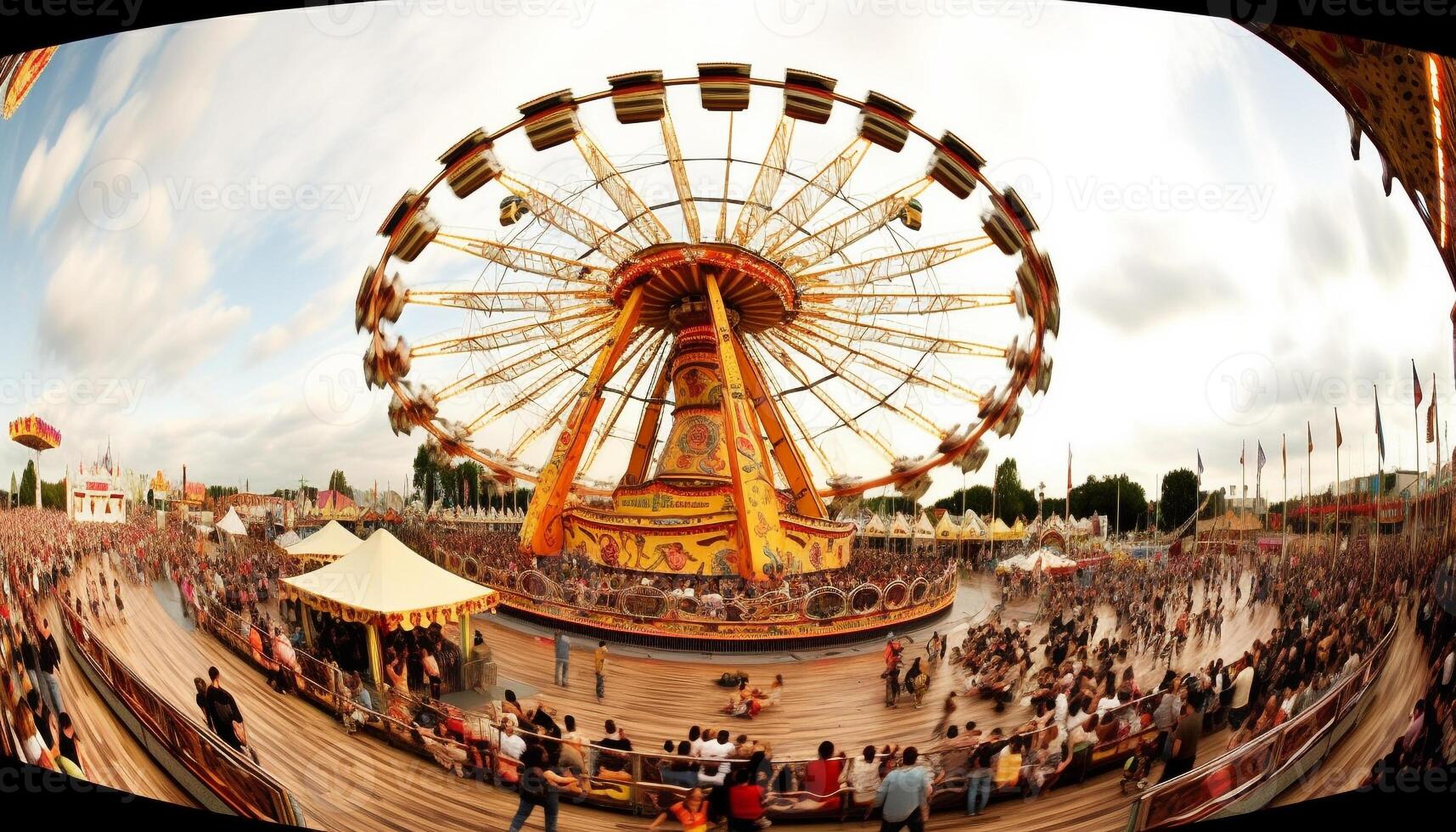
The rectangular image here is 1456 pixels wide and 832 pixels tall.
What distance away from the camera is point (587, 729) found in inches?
217

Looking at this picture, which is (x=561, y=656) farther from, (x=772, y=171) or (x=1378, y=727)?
(x=1378, y=727)

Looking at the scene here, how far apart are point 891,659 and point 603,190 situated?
6290 mm

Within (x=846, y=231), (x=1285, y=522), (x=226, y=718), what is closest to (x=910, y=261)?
(x=846, y=231)

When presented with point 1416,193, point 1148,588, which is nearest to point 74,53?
point 1148,588

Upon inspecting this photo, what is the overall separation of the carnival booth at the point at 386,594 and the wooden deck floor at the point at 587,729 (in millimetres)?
471

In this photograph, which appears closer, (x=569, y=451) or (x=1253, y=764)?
(x=1253, y=764)

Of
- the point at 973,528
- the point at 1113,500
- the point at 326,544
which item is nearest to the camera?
the point at 326,544

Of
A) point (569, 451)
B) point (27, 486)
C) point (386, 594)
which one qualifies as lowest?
point (386, 594)

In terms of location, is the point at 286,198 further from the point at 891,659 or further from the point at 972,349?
the point at 972,349

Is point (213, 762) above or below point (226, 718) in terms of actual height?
below

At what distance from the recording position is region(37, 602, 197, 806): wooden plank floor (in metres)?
5.70

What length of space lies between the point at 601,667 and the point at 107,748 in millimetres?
4434

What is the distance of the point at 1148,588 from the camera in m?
6.84

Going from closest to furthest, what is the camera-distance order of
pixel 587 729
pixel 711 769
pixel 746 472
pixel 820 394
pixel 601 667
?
1. pixel 711 769
2. pixel 587 729
3. pixel 601 667
4. pixel 746 472
5. pixel 820 394
